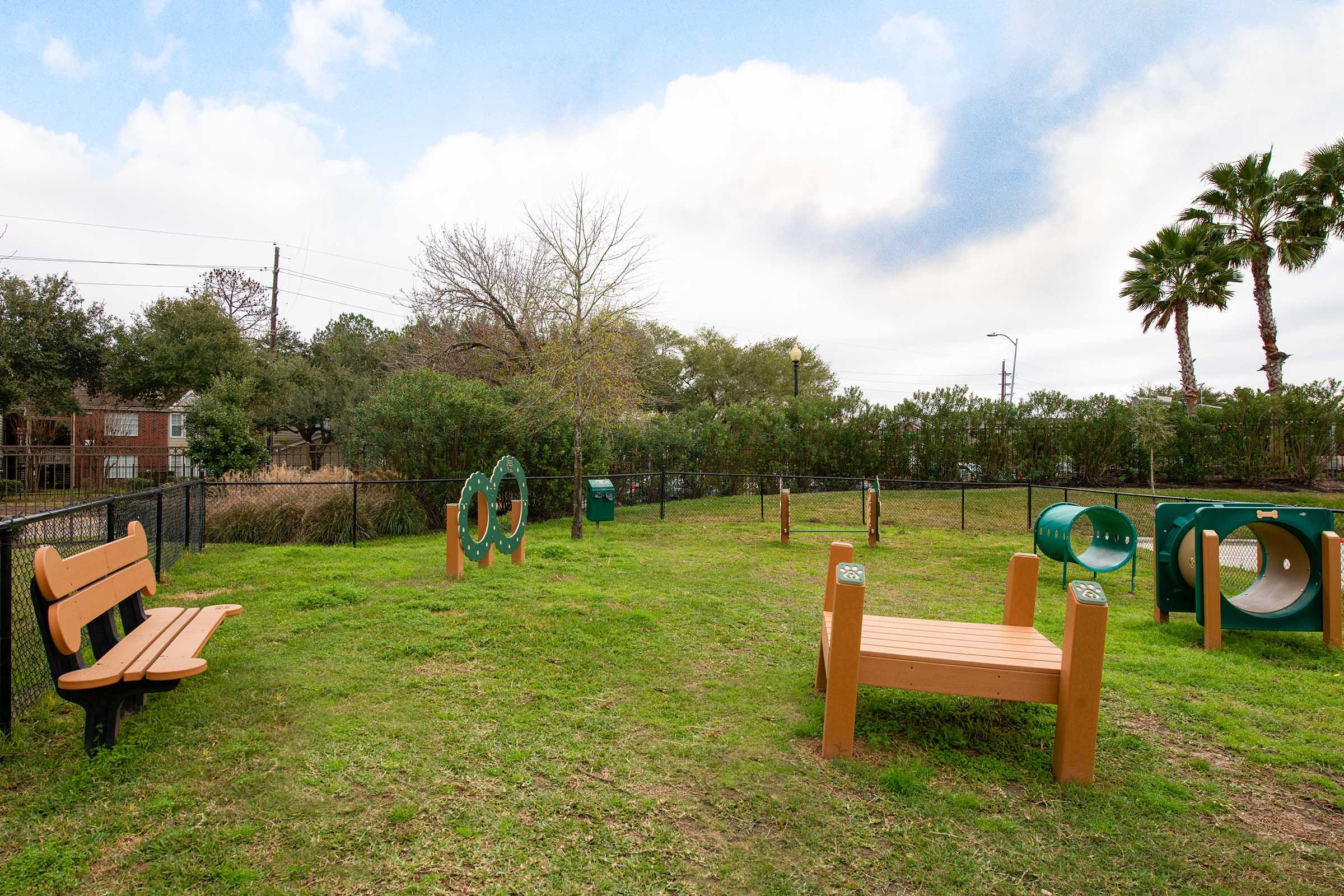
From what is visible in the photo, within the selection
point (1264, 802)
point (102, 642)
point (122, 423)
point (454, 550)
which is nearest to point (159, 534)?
point (454, 550)

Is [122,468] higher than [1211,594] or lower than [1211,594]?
higher

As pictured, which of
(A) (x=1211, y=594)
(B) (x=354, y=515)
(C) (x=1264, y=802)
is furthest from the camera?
(B) (x=354, y=515)

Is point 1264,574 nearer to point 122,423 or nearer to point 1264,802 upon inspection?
point 1264,802

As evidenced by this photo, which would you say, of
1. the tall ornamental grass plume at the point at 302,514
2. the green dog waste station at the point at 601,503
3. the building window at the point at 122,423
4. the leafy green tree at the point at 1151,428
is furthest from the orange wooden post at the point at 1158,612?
the building window at the point at 122,423

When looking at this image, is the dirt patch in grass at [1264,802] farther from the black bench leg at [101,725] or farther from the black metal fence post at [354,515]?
the black metal fence post at [354,515]

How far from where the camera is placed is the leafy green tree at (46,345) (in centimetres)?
2156

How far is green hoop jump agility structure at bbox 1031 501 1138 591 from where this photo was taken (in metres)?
7.89

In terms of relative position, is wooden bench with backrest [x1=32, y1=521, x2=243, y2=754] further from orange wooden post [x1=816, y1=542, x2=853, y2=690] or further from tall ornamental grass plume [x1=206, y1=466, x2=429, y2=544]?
tall ornamental grass plume [x1=206, y1=466, x2=429, y2=544]

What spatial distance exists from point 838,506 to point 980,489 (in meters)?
5.50

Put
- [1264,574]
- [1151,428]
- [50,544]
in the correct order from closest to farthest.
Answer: [1264,574]
[50,544]
[1151,428]

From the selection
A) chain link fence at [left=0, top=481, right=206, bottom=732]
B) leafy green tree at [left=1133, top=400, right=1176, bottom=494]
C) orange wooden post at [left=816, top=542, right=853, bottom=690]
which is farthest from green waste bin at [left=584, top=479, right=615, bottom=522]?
leafy green tree at [left=1133, top=400, right=1176, bottom=494]

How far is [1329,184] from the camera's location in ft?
71.1

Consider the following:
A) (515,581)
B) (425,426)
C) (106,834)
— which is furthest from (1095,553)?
(425,426)

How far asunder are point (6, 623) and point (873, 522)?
Result: 1002 centimetres
